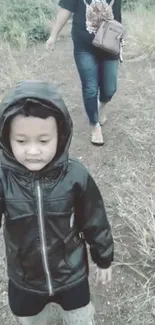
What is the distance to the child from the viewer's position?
1471 millimetres

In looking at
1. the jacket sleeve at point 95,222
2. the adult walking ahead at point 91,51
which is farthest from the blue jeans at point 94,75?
the jacket sleeve at point 95,222

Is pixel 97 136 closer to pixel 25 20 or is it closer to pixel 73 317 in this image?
pixel 73 317

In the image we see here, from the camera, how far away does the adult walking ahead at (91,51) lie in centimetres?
316

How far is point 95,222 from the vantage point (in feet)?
5.53

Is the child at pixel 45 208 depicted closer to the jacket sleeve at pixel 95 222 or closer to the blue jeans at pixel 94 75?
the jacket sleeve at pixel 95 222

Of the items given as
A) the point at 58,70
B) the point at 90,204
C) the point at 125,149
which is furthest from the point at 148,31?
the point at 90,204

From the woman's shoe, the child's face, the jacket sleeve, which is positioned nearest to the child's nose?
the child's face

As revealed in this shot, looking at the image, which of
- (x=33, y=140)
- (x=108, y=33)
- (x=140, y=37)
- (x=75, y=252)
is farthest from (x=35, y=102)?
(x=140, y=37)

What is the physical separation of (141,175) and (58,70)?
8.52ft

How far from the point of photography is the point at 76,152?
11.8 feet

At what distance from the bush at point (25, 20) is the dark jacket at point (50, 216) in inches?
190

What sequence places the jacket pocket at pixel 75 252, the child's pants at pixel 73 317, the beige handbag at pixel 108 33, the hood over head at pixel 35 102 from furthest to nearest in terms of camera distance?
the beige handbag at pixel 108 33 → the child's pants at pixel 73 317 → the jacket pocket at pixel 75 252 → the hood over head at pixel 35 102

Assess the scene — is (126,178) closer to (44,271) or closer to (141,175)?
(141,175)

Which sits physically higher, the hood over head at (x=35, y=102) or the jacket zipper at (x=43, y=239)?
the hood over head at (x=35, y=102)
